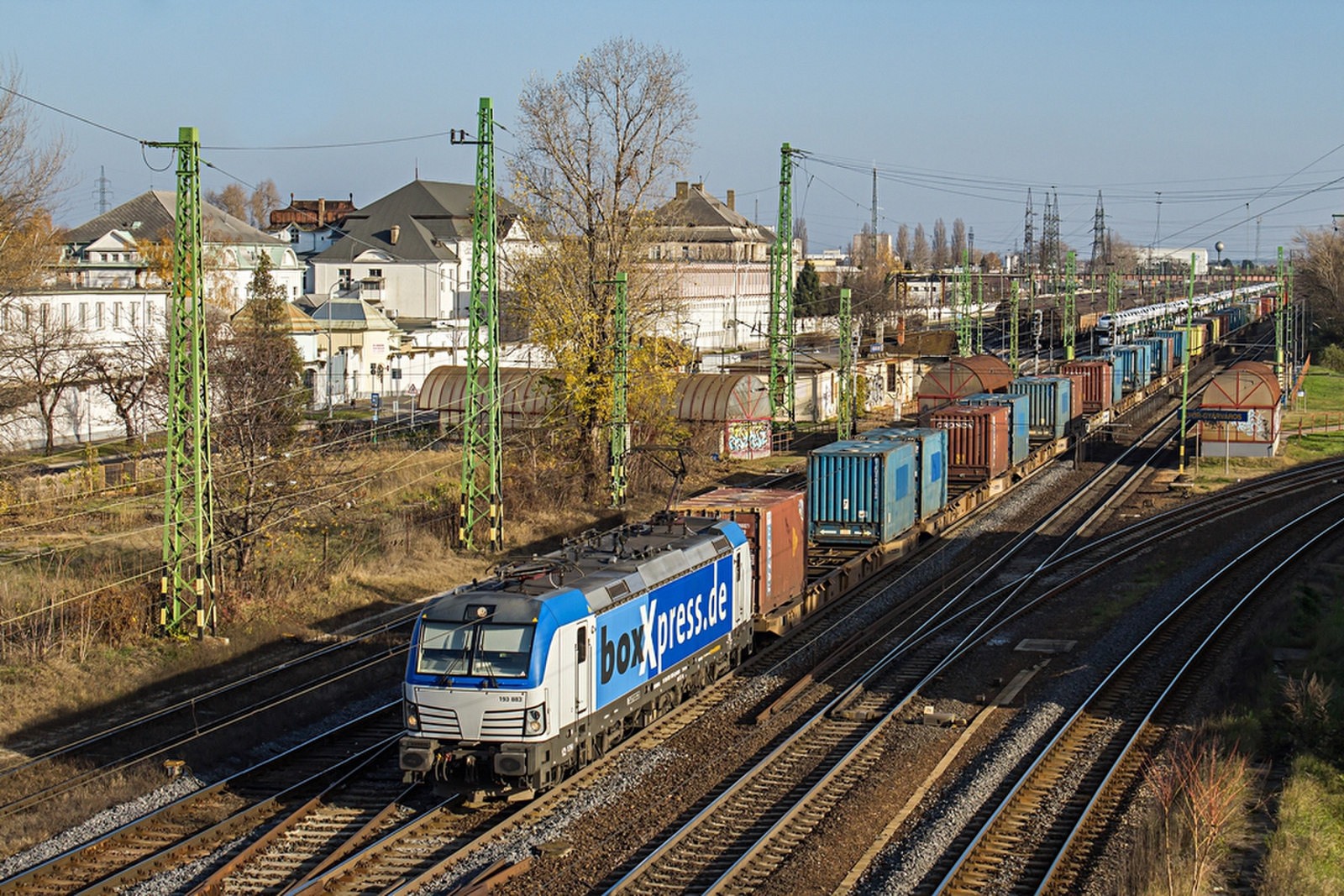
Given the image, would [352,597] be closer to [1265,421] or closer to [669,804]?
[669,804]

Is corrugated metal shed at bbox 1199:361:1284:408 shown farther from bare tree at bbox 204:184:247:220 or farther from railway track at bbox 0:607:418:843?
bare tree at bbox 204:184:247:220

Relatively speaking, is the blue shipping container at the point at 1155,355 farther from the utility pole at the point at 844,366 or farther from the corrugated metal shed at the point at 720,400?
the corrugated metal shed at the point at 720,400

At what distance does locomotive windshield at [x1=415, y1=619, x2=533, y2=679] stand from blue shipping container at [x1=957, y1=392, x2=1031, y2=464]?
28240mm

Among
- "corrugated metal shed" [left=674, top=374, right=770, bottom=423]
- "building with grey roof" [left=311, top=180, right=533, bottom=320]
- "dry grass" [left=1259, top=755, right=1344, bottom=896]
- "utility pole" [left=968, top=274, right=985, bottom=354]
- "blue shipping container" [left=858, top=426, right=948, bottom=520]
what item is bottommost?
"dry grass" [left=1259, top=755, right=1344, bottom=896]

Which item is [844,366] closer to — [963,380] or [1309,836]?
[963,380]

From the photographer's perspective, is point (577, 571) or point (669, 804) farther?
point (577, 571)

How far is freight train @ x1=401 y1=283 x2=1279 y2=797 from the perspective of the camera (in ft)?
47.1

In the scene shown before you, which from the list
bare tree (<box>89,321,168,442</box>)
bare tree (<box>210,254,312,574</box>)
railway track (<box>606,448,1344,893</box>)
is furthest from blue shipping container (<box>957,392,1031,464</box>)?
bare tree (<box>89,321,168,442</box>)

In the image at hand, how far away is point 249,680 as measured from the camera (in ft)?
66.8

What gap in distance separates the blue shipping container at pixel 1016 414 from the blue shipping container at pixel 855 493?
497 inches

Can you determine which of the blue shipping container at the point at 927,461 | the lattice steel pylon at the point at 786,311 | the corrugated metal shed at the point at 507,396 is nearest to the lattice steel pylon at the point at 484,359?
the blue shipping container at the point at 927,461

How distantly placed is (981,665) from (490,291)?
13.3 meters

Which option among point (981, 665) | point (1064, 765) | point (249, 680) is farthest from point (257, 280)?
point (1064, 765)

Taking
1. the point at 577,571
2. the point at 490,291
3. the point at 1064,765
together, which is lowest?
the point at 1064,765
